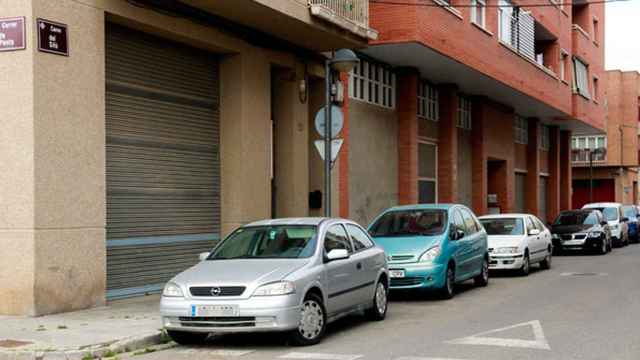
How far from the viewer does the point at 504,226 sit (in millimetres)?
20047

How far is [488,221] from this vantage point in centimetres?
2041

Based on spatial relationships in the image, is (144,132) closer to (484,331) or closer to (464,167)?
(484,331)

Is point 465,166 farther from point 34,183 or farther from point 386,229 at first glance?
point 34,183

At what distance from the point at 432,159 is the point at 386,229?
1256 centimetres

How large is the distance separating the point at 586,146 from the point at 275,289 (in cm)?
5761

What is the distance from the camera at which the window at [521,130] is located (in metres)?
37.9

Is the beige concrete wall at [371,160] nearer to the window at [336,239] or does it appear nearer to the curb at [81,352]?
the window at [336,239]

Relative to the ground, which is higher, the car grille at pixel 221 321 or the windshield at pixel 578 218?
the windshield at pixel 578 218

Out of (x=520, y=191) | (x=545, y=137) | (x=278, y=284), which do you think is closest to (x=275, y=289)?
(x=278, y=284)

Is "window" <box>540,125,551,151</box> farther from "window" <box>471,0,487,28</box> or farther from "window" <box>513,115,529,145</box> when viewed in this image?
"window" <box>471,0,487,28</box>

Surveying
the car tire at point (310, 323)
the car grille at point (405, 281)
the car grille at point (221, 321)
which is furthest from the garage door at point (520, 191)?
the car grille at point (221, 321)

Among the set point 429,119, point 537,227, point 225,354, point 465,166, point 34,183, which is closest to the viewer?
point 225,354

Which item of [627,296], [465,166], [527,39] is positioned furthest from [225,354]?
[527,39]

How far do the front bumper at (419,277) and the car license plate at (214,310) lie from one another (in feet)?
17.6
